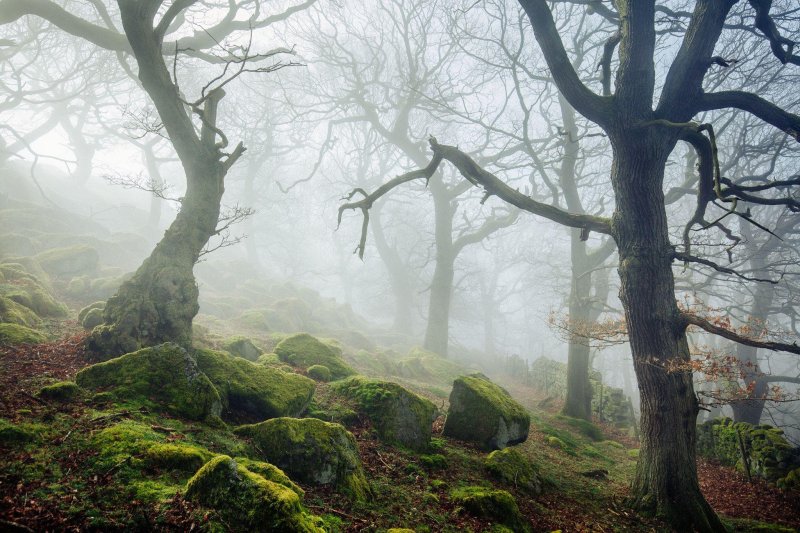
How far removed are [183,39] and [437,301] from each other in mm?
15504

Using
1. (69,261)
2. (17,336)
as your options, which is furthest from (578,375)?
(69,261)

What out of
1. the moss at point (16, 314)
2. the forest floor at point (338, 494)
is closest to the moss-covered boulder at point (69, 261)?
the moss at point (16, 314)

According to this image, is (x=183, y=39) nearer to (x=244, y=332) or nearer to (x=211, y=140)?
(x=211, y=140)

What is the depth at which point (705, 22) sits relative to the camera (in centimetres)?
605

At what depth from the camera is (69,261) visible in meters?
15.0

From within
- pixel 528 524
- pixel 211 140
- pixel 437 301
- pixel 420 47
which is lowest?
pixel 528 524

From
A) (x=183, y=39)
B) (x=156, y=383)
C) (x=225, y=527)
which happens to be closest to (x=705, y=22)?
(x=225, y=527)

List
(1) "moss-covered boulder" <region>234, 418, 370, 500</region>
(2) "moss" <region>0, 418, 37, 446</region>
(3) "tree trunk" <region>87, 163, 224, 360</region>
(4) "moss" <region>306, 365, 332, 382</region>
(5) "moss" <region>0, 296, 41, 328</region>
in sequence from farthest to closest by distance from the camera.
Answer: (4) "moss" <region>306, 365, 332, 382</region> → (5) "moss" <region>0, 296, 41, 328</region> → (3) "tree trunk" <region>87, 163, 224, 360</region> → (1) "moss-covered boulder" <region>234, 418, 370, 500</region> → (2) "moss" <region>0, 418, 37, 446</region>

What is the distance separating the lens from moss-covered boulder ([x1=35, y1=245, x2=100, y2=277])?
14.4 metres

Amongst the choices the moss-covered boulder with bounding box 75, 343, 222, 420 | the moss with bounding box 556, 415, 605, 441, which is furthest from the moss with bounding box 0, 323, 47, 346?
the moss with bounding box 556, 415, 605, 441

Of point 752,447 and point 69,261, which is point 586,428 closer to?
point 752,447

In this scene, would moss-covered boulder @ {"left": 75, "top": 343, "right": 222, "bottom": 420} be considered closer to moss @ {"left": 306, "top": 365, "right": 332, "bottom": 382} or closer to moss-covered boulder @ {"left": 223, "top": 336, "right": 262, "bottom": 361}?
moss @ {"left": 306, "top": 365, "right": 332, "bottom": 382}

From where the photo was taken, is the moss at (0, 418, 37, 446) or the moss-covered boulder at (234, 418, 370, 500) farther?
the moss-covered boulder at (234, 418, 370, 500)

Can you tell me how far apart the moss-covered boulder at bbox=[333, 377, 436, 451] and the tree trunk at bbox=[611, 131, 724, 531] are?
3.41m
